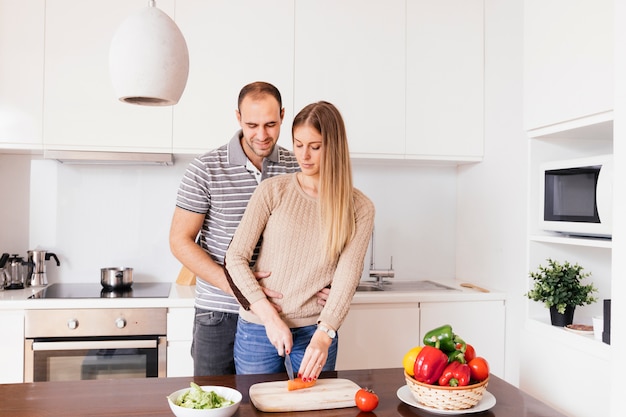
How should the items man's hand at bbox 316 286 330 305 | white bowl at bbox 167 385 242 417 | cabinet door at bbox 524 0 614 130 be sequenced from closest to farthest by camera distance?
white bowl at bbox 167 385 242 417 < man's hand at bbox 316 286 330 305 < cabinet door at bbox 524 0 614 130

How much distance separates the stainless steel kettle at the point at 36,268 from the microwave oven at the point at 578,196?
2.40 meters

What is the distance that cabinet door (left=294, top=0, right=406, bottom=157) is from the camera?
3115mm

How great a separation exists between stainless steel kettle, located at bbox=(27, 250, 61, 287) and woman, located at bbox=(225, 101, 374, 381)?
180cm

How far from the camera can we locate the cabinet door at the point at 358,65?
3115mm

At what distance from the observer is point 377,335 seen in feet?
9.77

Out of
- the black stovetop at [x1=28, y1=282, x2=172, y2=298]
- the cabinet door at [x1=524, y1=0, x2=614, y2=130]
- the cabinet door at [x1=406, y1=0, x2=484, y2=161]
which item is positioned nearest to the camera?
the cabinet door at [x1=524, y1=0, x2=614, y2=130]

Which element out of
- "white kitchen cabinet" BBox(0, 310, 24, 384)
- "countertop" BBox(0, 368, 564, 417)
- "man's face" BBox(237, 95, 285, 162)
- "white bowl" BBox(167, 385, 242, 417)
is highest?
"man's face" BBox(237, 95, 285, 162)

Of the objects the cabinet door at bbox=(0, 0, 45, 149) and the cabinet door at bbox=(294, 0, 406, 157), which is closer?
the cabinet door at bbox=(0, 0, 45, 149)

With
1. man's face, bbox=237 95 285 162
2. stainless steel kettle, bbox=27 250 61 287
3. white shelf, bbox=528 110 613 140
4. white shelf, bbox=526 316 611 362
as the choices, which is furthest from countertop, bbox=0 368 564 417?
stainless steel kettle, bbox=27 250 61 287

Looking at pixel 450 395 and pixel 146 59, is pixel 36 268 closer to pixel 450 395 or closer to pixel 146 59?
pixel 146 59

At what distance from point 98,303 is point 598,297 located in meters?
2.08

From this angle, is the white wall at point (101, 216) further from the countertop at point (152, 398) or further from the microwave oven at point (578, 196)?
the countertop at point (152, 398)

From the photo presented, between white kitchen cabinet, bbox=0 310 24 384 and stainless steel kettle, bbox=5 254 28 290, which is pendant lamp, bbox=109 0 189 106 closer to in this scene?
white kitchen cabinet, bbox=0 310 24 384

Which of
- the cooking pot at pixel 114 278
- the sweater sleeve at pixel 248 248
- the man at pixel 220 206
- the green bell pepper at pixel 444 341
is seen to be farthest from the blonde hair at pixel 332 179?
Result: the cooking pot at pixel 114 278
